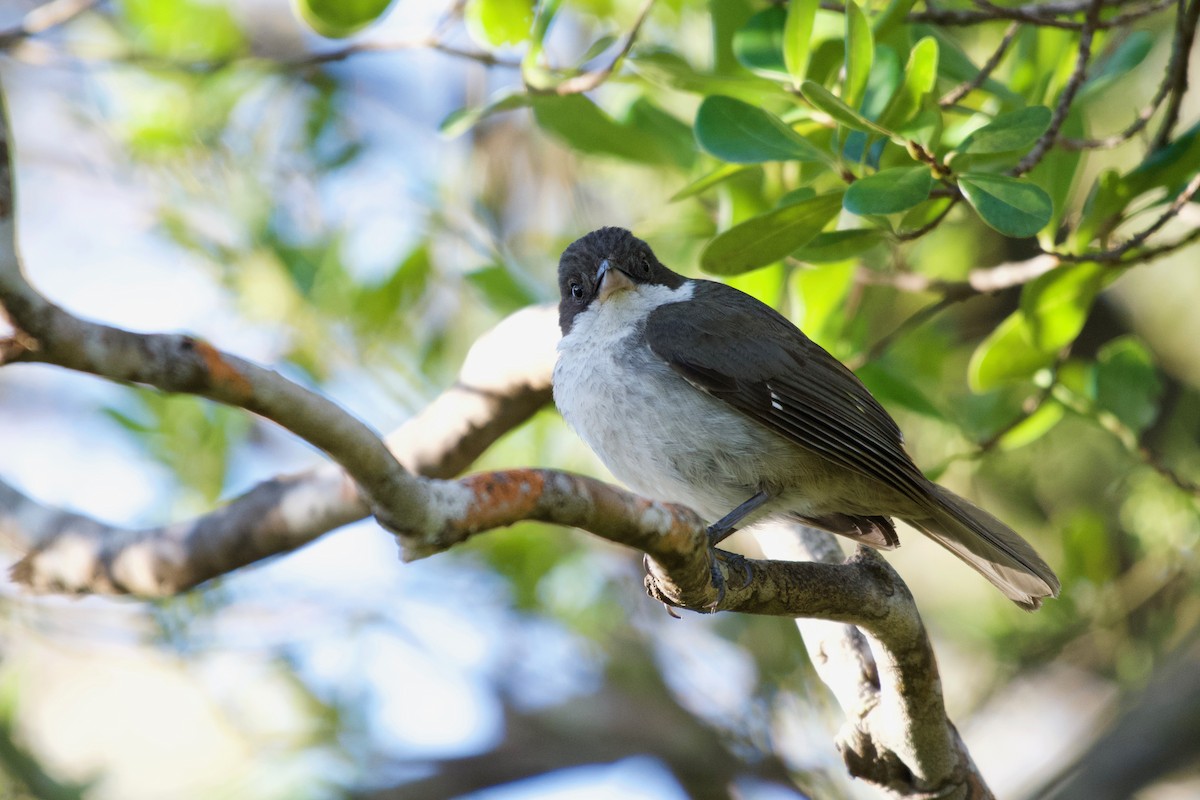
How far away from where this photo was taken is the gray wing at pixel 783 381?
3.40 m

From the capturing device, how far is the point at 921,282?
11.4 feet

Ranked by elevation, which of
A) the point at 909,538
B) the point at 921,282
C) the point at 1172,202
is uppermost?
the point at 1172,202

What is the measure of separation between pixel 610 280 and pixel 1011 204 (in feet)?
4.92

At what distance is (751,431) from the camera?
3441 mm

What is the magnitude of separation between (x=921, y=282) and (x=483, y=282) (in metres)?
1.48

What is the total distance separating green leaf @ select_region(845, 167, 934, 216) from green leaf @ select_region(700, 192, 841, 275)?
200 mm

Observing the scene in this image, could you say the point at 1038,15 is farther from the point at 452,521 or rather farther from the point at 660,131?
the point at 452,521

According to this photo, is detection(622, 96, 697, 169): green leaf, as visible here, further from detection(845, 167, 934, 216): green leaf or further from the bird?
detection(845, 167, 934, 216): green leaf

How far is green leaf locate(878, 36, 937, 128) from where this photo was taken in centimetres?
260

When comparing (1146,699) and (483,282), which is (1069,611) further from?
(483,282)

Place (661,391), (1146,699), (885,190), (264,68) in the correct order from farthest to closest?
(264,68)
(661,391)
(1146,699)
(885,190)

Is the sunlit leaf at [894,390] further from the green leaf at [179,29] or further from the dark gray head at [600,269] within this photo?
the green leaf at [179,29]

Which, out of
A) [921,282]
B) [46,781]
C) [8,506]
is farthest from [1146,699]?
[46,781]

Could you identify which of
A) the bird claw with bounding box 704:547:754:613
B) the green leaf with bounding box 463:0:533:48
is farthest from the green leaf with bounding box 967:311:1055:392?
the green leaf with bounding box 463:0:533:48
